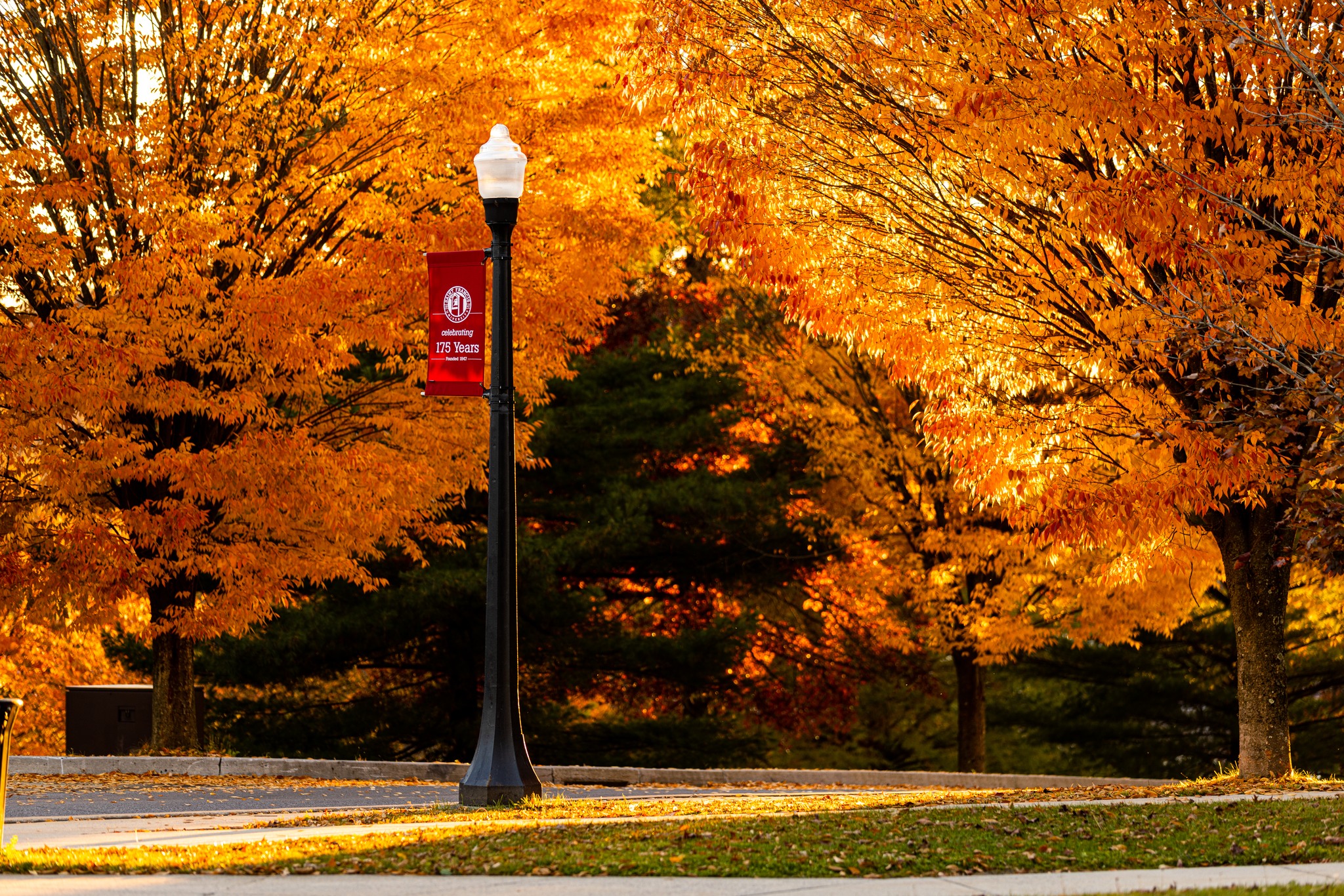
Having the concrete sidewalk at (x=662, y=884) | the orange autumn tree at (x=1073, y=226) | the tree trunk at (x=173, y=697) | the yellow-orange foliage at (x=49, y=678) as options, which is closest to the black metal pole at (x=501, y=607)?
the orange autumn tree at (x=1073, y=226)

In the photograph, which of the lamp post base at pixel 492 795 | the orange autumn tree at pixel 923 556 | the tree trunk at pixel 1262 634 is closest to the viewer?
the lamp post base at pixel 492 795

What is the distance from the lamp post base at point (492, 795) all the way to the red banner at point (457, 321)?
2.76 metres

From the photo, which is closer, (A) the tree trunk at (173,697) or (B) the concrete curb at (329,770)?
(B) the concrete curb at (329,770)

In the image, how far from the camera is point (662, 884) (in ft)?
21.1

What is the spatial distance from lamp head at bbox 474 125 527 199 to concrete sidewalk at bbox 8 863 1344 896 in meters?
5.37

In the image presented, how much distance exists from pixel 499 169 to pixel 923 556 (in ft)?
36.7

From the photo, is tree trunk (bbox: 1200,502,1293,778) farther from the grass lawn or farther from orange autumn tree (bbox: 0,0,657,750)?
orange autumn tree (bbox: 0,0,657,750)

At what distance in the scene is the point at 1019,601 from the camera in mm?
18703

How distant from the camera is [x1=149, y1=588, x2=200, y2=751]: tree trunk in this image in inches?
618

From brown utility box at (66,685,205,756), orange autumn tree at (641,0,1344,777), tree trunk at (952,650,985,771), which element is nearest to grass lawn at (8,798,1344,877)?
orange autumn tree at (641,0,1344,777)

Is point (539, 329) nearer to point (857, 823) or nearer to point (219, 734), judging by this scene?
point (857, 823)

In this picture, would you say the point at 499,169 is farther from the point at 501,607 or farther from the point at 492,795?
the point at 492,795

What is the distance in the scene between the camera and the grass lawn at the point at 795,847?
697 cm

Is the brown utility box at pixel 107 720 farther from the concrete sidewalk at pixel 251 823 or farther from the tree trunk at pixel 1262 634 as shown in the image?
the tree trunk at pixel 1262 634
